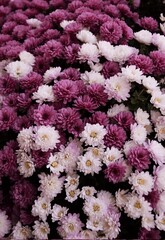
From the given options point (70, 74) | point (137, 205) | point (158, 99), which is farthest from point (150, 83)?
point (137, 205)

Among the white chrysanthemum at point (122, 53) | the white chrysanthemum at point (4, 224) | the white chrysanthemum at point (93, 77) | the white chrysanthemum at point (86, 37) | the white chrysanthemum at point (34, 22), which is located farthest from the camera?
the white chrysanthemum at point (34, 22)

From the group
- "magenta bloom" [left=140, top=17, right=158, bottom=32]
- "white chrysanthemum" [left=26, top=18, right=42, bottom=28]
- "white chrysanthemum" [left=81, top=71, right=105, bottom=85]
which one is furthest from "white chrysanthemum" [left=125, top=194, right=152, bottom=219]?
"white chrysanthemum" [left=26, top=18, right=42, bottom=28]

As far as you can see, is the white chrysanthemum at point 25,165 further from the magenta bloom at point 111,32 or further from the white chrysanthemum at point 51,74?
the magenta bloom at point 111,32

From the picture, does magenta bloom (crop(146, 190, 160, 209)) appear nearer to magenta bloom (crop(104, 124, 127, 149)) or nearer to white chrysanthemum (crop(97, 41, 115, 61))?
magenta bloom (crop(104, 124, 127, 149))

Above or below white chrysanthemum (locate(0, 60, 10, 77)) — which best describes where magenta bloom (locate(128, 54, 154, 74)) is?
above

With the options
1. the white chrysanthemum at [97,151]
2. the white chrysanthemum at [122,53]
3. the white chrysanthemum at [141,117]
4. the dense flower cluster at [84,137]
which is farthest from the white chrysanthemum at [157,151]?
the white chrysanthemum at [122,53]

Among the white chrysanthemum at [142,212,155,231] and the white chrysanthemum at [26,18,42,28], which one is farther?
the white chrysanthemum at [26,18,42,28]

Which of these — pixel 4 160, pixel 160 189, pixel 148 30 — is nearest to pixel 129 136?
pixel 160 189
